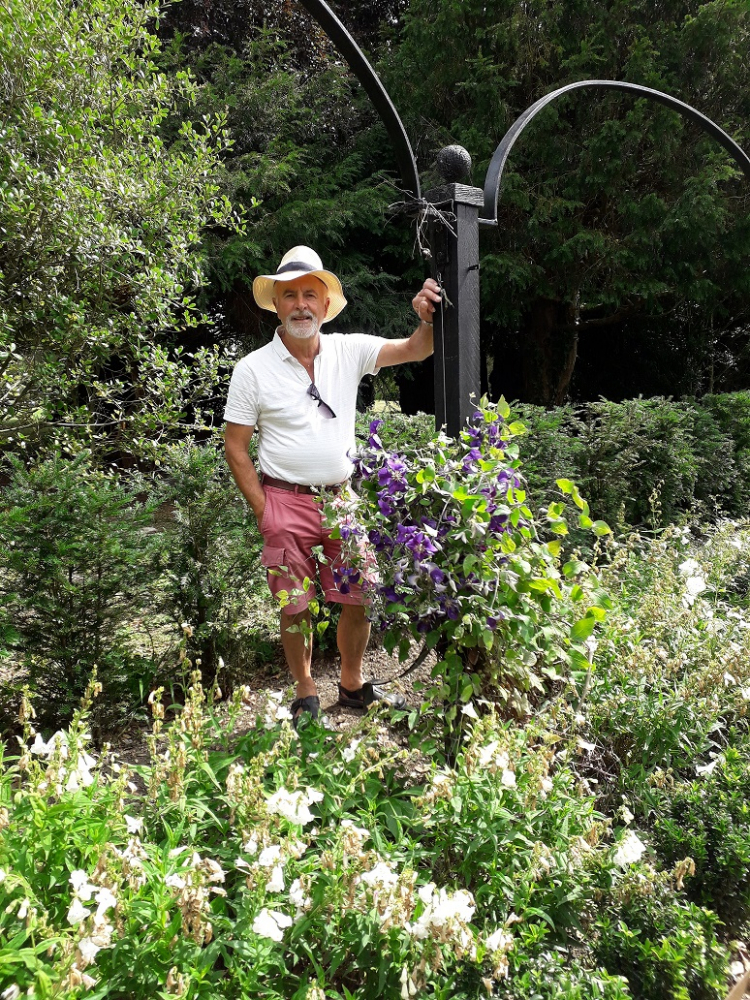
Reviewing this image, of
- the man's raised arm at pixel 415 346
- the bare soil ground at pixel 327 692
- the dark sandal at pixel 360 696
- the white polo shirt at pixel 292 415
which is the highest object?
the man's raised arm at pixel 415 346

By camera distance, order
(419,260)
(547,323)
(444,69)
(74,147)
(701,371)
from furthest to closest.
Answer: (701,371)
(547,323)
(419,260)
(444,69)
(74,147)

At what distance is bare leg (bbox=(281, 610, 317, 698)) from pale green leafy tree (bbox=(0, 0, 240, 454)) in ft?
A: 5.38

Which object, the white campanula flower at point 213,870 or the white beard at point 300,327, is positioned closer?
the white campanula flower at point 213,870

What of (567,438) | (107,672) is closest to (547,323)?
(567,438)

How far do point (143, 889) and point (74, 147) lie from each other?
3.44 m

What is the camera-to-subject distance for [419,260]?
1009 cm

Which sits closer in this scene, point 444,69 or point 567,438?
point 567,438

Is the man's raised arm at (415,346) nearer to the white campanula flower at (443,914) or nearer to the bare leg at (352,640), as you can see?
the bare leg at (352,640)

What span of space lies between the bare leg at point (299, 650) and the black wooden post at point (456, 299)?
0.94 metres

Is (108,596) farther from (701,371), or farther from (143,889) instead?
(701,371)

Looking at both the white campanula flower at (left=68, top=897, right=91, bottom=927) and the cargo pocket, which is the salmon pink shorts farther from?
the white campanula flower at (left=68, top=897, right=91, bottom=927)

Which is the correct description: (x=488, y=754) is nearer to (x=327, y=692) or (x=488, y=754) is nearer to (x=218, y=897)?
(x=218, y=897)

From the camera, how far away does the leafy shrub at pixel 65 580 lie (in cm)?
301

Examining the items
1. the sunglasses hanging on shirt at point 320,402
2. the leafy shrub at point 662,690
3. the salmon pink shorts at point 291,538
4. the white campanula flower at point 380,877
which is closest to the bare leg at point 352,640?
the salmon pink shorts at point 291,538
